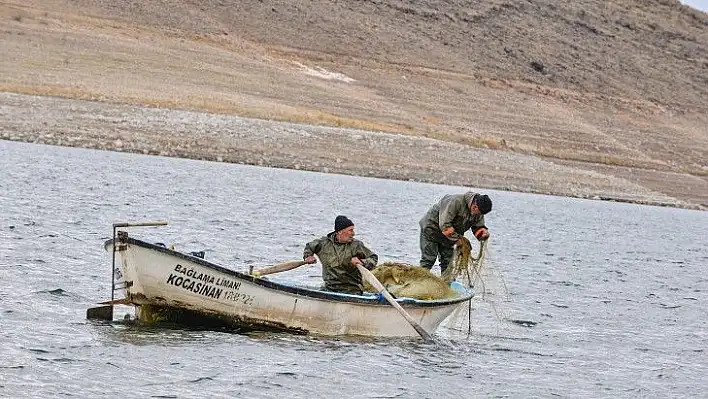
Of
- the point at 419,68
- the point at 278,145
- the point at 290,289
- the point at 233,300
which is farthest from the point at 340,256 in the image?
the point at 419,68

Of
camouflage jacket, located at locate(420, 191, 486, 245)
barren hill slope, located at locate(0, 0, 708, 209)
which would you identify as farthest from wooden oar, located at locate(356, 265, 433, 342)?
barren hill slope, located at locate(0, 0, 708, 209)

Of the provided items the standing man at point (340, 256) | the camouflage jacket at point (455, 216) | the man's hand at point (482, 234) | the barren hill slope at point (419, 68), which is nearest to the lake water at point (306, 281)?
the standing man at point (340, 256)

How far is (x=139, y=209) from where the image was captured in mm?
33094

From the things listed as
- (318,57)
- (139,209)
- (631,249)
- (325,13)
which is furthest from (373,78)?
(139,209)

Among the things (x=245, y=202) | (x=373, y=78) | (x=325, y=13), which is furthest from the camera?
(x=325, y=13)

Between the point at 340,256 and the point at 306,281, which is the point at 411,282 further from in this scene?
the point at 306,281

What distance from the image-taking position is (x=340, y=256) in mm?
18125

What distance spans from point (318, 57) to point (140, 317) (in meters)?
66.3

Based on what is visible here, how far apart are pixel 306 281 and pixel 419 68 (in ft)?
206

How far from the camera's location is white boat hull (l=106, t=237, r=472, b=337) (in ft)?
53.3

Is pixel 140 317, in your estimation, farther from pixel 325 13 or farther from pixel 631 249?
pixel 325 13

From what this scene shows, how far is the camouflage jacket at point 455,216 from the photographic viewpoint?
19406mm

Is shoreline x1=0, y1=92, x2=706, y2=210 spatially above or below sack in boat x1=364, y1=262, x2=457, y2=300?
above

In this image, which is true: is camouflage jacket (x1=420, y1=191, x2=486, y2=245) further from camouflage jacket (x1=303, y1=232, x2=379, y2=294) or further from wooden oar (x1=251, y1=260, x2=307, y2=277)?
wooden oar (x1=251, y1=260, x2=307, y2=277)
